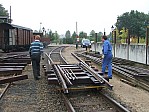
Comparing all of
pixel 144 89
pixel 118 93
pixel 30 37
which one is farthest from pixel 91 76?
pixel 30 37

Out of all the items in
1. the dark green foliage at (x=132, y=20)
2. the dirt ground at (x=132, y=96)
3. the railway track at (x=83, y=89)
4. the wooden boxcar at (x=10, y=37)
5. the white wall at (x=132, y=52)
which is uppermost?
the dark green foliage at (x=132, y=20)

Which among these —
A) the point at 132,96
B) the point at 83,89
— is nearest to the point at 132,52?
the point at 132,96

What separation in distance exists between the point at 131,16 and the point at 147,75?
7372cm

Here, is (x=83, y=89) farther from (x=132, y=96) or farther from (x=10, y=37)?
(x=10, y=37)

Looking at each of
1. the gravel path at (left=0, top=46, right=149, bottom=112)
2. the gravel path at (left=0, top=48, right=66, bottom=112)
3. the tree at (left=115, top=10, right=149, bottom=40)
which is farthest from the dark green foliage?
the gravel path at (left=0, top=48, right=66, bottom=112)

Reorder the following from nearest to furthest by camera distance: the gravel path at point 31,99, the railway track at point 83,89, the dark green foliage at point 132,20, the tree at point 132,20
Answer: the gravel path at point 31,99, the railway track at point 83,89, the dark green foliage at point 132,20, the tree at point 132,20

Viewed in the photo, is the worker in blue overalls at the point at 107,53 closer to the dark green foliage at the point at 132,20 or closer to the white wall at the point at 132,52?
the white wall at the point at 132,52

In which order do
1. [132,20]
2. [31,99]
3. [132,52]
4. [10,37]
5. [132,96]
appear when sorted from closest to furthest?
[31,99] → [132,96] → [132,52] → [10,37] → [132,20]

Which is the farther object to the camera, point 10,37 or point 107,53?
point 10,37

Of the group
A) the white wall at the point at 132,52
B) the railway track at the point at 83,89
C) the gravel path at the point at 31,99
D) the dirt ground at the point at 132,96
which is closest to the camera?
the gravel path at the point at 31,99

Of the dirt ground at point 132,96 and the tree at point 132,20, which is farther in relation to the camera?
the tree at point 132,20

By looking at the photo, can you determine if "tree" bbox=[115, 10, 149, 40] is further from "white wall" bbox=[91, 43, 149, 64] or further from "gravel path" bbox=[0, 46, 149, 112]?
"gravel path" bbox=[0, 46, 149, 112]

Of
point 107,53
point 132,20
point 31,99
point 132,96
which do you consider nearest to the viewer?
point 31,99

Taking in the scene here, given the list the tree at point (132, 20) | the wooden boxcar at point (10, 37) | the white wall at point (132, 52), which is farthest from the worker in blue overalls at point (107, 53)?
the tree at point (132, 20)
